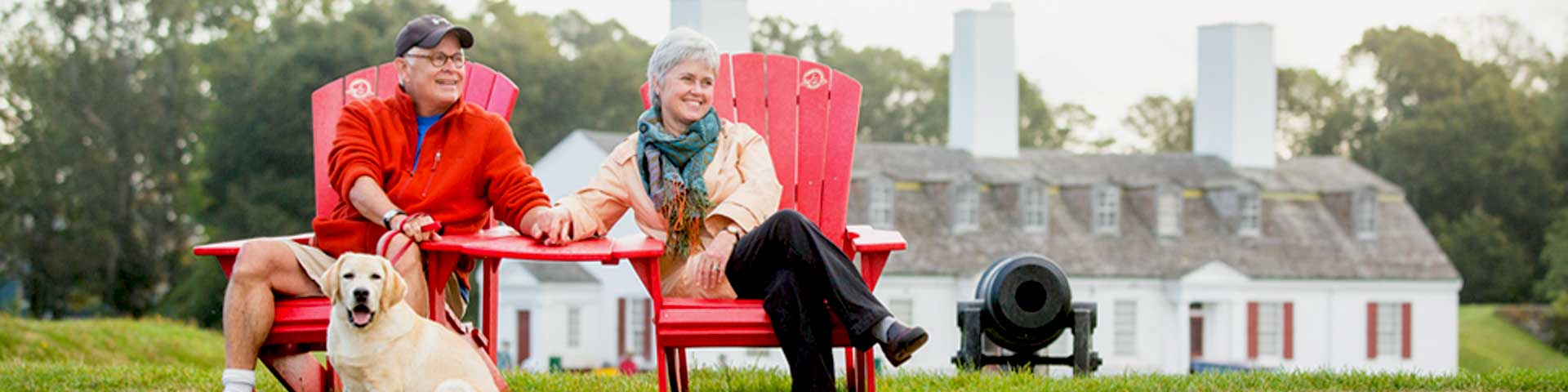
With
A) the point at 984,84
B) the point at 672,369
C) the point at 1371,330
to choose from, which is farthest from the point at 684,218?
the point at 1371,330

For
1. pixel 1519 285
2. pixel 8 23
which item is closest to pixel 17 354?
pixel 8 23

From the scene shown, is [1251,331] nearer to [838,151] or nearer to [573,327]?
[573,327]

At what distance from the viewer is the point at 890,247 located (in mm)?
4383

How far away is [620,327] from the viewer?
26.0 meters

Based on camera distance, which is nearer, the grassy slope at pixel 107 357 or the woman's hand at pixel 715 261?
the woman's hand at pixel 715 261

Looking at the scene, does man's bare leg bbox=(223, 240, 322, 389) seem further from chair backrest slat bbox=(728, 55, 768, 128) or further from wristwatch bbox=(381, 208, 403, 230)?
chair backrest slat bbox=(728, 55, 768, 128)

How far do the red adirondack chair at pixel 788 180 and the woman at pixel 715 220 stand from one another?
8cm

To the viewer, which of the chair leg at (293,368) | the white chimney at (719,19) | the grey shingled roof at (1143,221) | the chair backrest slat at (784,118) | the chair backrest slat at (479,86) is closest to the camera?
the chair leg at (293,368)

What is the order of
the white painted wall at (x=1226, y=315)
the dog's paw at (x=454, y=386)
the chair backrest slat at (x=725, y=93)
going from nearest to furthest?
the dog's paw at (x=454, y=386) < the chair backrest slat at (x=725, y=93) < the white painted wall at (x=1226, y=315)

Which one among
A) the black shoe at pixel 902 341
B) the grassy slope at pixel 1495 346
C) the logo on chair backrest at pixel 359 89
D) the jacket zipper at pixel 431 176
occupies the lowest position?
the grassy slope at pixel 1495 346

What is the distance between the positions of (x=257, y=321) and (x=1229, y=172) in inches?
1019

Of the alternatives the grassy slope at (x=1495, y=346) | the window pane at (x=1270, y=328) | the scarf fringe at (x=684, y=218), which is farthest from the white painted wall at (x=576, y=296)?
the scarf fringe at (x=684, y=218)

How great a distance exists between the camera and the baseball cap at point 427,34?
4.37 m

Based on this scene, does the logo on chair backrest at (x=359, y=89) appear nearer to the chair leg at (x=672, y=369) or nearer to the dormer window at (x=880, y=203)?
the chair leg at (x=672, y=369)
